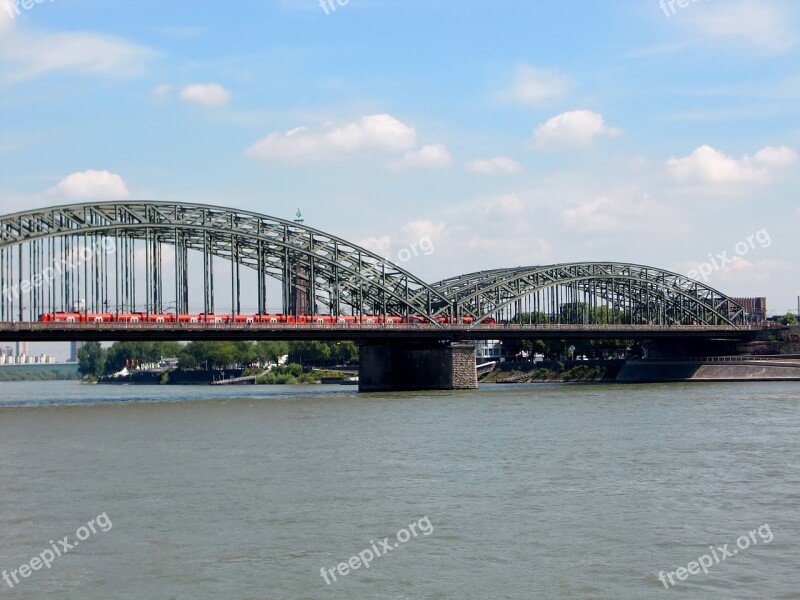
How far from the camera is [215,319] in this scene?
96.9 meters

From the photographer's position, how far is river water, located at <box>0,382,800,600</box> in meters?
25.1

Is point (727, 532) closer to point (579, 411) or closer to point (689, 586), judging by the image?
point (689, 586)

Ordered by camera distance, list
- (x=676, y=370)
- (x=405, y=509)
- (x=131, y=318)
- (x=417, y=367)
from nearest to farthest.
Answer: (x=405, y=509) < (x=131, y=318) < (x=417, y=367) < (x=676, y=370)

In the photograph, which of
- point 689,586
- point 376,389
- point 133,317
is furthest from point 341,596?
point 376,389

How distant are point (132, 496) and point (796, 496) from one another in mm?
20385

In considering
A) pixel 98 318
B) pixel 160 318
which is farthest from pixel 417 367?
pixel 98 318

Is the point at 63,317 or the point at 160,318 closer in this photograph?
the point at 63,317

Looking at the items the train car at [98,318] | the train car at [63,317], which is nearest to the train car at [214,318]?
the train car at [98,318]

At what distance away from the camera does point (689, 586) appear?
961 inches
